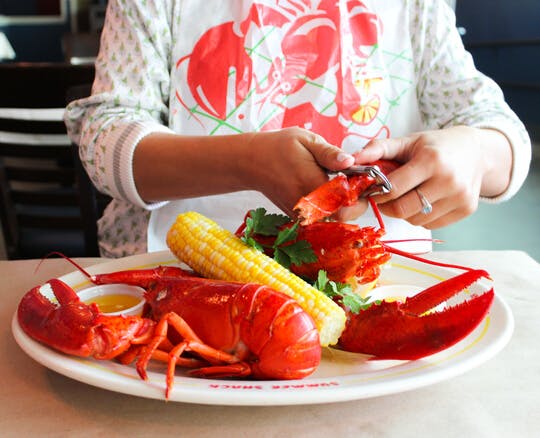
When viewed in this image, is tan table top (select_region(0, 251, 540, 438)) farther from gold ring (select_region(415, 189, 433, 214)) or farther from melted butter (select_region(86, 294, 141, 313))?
gold ring (select_region(415, 189, 433, 214))

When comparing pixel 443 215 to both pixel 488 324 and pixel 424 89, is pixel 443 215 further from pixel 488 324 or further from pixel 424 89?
pixel 424 89

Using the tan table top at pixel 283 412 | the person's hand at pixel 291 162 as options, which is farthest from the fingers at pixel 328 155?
the tan table top at pixel 283 412

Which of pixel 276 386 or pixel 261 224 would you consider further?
pixel 261 224

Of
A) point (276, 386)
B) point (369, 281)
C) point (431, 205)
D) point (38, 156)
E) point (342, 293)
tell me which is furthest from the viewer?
point (38, 156)

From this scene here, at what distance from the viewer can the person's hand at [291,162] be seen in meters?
0.90

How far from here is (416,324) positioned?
679 millimetres

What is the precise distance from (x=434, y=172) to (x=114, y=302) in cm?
56

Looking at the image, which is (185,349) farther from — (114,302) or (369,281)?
(369,281)

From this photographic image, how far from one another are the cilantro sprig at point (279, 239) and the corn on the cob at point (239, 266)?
26mm

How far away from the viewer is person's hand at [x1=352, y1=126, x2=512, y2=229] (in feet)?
3.09

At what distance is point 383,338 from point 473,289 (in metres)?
0.30

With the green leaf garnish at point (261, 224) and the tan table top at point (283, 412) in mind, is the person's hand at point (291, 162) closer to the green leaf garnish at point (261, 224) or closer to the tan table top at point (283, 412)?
the green leaf garnish at point (261, 224)

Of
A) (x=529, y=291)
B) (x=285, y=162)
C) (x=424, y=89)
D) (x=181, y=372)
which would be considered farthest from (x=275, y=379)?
(x=424, y=89)

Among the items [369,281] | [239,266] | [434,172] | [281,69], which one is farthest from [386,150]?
[281,69]
